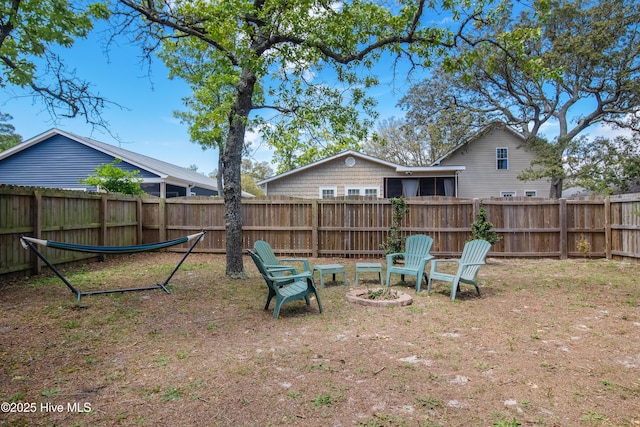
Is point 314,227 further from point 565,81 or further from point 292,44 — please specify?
point 565,81

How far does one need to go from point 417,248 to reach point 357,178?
959cm

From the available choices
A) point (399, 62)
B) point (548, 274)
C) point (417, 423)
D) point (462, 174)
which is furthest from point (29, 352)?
point (462, 174)

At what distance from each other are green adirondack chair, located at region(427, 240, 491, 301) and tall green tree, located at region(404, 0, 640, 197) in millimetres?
10209

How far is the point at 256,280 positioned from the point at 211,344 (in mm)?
3362

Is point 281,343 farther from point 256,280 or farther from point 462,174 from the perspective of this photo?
point 462,174

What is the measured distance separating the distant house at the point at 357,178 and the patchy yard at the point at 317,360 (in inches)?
412

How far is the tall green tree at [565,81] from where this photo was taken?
1595cm

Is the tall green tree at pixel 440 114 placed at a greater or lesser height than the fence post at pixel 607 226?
greater

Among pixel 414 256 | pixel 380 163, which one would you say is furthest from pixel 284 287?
pixel 380 163

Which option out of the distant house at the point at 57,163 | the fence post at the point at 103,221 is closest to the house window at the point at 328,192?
the distant house at the point at 57,163

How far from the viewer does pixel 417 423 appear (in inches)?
90.0

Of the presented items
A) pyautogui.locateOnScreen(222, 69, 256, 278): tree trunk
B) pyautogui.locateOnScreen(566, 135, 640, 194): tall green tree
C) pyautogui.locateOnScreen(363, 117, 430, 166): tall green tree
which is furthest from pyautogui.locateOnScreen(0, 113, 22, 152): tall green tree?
pyautogui.locateOnScreen(566, 135, 640, 194): tall green tree

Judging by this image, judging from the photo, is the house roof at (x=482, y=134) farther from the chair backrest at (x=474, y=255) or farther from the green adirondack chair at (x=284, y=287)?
the green adirondack chair at (x=284, y=287)

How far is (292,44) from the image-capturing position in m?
7.29
